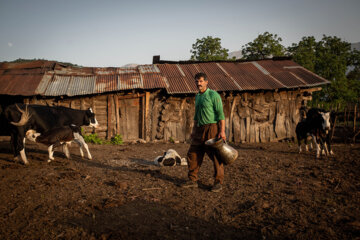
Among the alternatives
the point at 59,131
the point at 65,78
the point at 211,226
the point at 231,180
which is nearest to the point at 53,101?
the point at 65,78

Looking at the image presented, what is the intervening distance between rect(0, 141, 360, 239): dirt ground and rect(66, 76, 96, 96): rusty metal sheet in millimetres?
4409

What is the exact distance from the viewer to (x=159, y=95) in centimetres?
1110

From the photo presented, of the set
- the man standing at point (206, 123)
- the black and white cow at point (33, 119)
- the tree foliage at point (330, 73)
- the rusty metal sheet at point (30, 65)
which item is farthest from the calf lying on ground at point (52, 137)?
the tree foliage at point (330, 73)

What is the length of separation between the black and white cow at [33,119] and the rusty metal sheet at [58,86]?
251 cm

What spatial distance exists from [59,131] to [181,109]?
6.14 m

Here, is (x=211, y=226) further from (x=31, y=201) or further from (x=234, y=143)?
(x=234, y=143)

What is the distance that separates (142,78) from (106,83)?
1759 mm

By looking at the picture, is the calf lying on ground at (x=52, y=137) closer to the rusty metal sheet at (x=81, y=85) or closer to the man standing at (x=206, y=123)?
the rusty metal sheet at (x=81, y=85)

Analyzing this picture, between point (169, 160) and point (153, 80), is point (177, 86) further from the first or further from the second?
point (169, 160)

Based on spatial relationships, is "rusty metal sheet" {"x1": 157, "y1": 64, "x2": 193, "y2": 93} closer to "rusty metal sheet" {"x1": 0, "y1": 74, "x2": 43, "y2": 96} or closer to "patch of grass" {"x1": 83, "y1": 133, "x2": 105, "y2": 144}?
"patch of grass" {"x1": 83, "y1": 133, "x2": 105, "y2": 144}

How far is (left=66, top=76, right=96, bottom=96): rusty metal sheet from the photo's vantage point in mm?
9914

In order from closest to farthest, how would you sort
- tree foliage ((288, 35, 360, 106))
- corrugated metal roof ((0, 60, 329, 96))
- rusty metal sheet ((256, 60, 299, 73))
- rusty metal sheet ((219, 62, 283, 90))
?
corrugated metal roof ((0, 60, 329, 96)), rusty metal sheet ((219, 62, 283, 90)), rusty metal sheet ((256, 60, 299, 73)), tree foliage ((288, 35, 360, 106))

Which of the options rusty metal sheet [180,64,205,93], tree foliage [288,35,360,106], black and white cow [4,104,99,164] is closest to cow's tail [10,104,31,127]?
black and white cow [4,104,99,164]

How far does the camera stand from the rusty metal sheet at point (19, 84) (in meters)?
9.56
